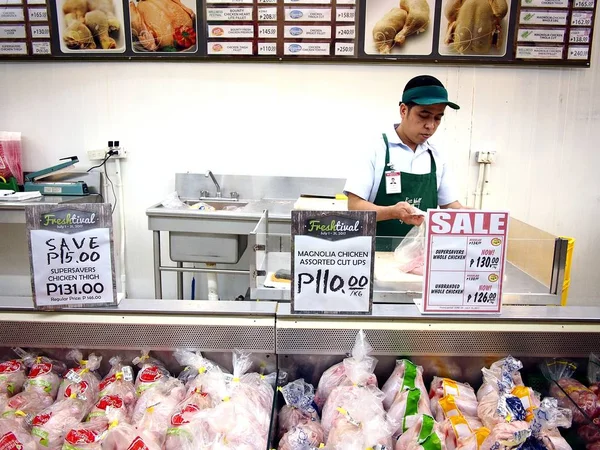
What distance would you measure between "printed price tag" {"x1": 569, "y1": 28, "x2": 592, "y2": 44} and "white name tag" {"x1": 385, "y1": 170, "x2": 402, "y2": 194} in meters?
2.19

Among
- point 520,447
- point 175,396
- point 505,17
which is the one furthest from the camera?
point 505,17

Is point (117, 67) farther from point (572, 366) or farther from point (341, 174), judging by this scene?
point (572, 366)

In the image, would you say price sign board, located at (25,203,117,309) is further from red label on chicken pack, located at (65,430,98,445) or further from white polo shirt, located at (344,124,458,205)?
white polo shirt, located at (344,124,458,205)

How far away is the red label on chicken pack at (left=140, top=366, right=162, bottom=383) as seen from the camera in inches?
44.6

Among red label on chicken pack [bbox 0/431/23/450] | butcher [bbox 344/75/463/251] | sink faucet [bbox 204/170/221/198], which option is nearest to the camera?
red label on chicken pack [bbox 0/431/23/450]

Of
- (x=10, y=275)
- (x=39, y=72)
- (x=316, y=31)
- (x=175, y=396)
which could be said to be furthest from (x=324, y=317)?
(x=10, y=275)

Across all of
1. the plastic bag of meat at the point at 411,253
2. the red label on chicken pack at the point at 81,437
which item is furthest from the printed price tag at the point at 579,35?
the red label on chicken pack at the point at 81,437

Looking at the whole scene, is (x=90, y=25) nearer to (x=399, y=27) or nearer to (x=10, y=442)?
(x=399, y=27)

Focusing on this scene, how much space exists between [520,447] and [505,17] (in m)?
3.21

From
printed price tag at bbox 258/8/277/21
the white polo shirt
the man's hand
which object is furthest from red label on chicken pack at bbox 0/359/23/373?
printed price tag at bbox 258/8/277/21

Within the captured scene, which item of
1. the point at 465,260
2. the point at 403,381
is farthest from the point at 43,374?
the point at 465,260

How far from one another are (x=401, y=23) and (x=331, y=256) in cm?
276

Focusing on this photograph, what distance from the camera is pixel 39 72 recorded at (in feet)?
11.4

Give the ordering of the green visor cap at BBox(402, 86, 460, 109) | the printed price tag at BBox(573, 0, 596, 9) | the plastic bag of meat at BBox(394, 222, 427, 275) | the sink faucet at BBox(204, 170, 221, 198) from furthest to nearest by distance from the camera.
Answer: the sink faucet at BBox(204, 170, 221, 198), the printed price tag at BBox(573, 0, 596, 9), the green visor cap at BBox(402, 86, 460, 109), the plastic bag of meat at BBox(394, 222, 427, 275)
